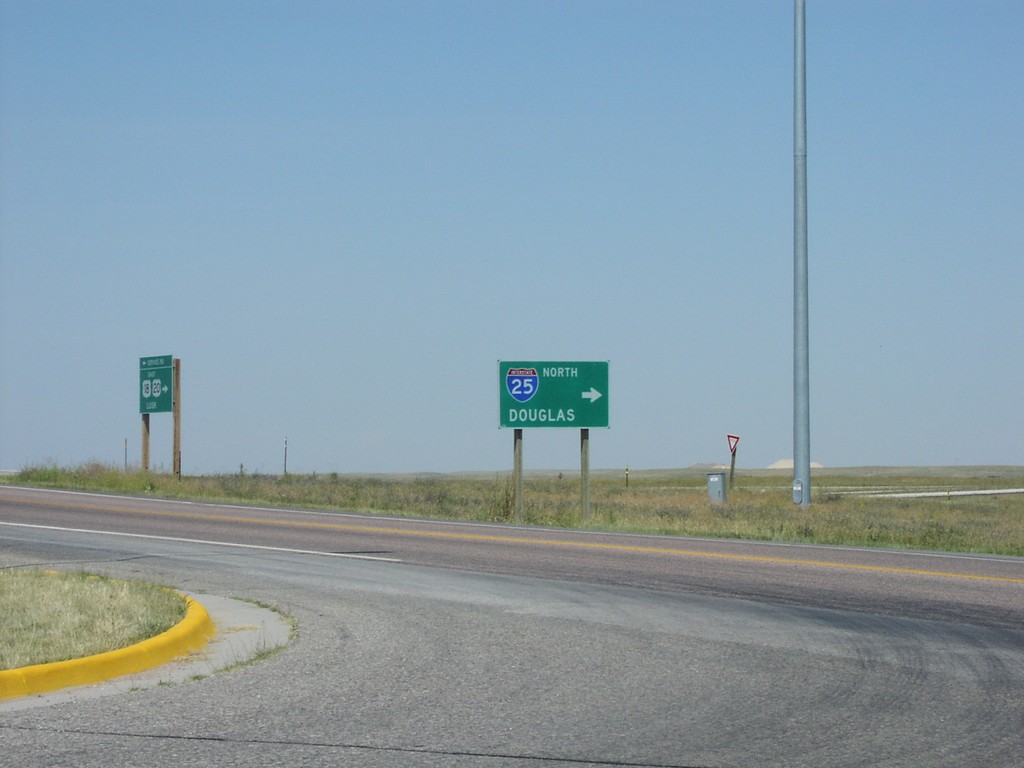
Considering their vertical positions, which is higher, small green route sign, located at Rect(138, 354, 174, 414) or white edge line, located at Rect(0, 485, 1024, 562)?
small green route sign, located at Rect(138, 354, 174, 414)

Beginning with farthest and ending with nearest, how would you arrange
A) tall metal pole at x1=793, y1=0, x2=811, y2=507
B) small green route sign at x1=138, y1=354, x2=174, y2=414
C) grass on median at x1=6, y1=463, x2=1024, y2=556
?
1. small green route sign at x1=138, y1=354, x2=174, y2=414
2. tall metal pole at x1=793, y1=0, x2=811, y2=507
3. grass on median at x1=6, y1=463, x2=1024, y2=556

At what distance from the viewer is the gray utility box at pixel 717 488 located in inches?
1535

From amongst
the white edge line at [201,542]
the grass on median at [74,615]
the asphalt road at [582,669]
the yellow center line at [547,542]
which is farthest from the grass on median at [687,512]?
the grass on median at [74,615]

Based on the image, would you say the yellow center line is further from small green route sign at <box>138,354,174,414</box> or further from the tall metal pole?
small green route sign at <box>138,354,174,414</box>

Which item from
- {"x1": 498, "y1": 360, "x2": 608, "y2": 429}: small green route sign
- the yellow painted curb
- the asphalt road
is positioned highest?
{"x1": 498, "y1": 360, "x2": 608, "y2": 429}: small green route sign

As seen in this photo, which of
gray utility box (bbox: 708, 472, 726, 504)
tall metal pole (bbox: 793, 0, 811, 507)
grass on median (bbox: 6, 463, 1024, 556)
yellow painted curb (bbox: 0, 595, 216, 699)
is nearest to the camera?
yellow painted curb (bbox: 0, 595, 216, 699)

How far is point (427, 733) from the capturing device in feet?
22.2

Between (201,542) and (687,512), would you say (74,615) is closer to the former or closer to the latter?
(201,542)

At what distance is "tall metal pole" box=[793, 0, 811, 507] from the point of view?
90.9ft

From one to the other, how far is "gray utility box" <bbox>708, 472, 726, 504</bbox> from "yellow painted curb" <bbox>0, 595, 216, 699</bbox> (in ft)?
99.7

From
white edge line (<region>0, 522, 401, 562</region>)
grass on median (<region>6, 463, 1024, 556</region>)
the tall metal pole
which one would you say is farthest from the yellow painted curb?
the tall metal pole

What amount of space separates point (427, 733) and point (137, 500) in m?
25.2

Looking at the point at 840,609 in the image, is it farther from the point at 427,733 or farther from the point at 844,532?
the point at 844,532

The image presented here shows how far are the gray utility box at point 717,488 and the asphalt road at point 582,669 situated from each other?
21836mm
